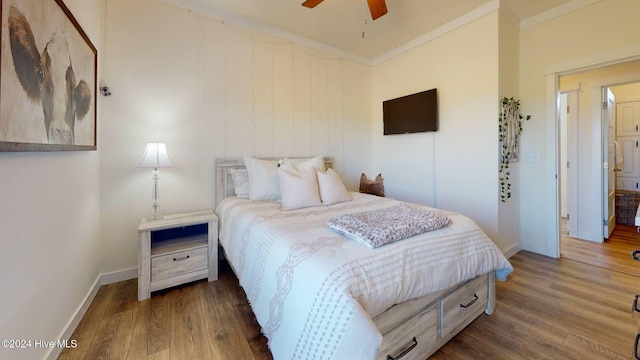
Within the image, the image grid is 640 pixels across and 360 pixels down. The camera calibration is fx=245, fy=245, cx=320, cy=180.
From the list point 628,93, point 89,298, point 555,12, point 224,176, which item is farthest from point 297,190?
point 628,93

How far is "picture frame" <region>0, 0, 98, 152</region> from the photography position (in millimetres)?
987

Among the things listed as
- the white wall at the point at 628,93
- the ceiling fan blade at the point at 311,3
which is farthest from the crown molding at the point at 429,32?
the white wall at the point at 628,93

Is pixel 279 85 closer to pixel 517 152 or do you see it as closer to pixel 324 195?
pixel 324 195

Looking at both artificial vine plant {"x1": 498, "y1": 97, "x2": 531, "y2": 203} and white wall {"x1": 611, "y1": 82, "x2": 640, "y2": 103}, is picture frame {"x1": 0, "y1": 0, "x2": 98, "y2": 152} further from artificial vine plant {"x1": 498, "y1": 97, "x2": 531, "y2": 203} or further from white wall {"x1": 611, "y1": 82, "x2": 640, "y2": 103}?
white wall {"x1": 611, "y1": 82, "x2": 640, "y2": 103}

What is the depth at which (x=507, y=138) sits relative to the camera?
274 cm

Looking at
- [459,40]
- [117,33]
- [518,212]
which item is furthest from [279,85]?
[518,212]

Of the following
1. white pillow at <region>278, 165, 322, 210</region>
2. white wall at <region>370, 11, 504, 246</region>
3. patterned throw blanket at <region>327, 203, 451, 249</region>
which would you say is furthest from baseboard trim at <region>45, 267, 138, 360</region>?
white wall at <region>370, 11, 504, 246</region>

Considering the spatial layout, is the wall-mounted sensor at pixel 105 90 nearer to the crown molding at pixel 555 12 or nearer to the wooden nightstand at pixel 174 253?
the wooden nightstand at pixel 174 253

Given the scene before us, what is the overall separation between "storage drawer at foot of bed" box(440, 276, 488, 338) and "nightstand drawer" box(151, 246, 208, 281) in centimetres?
199

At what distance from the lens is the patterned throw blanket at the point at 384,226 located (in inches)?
52.6

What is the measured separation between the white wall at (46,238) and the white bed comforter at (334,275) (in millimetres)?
1023

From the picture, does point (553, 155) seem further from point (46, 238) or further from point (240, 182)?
point (46, 238)

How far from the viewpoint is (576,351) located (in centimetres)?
148

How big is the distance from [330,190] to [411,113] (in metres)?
1.81
